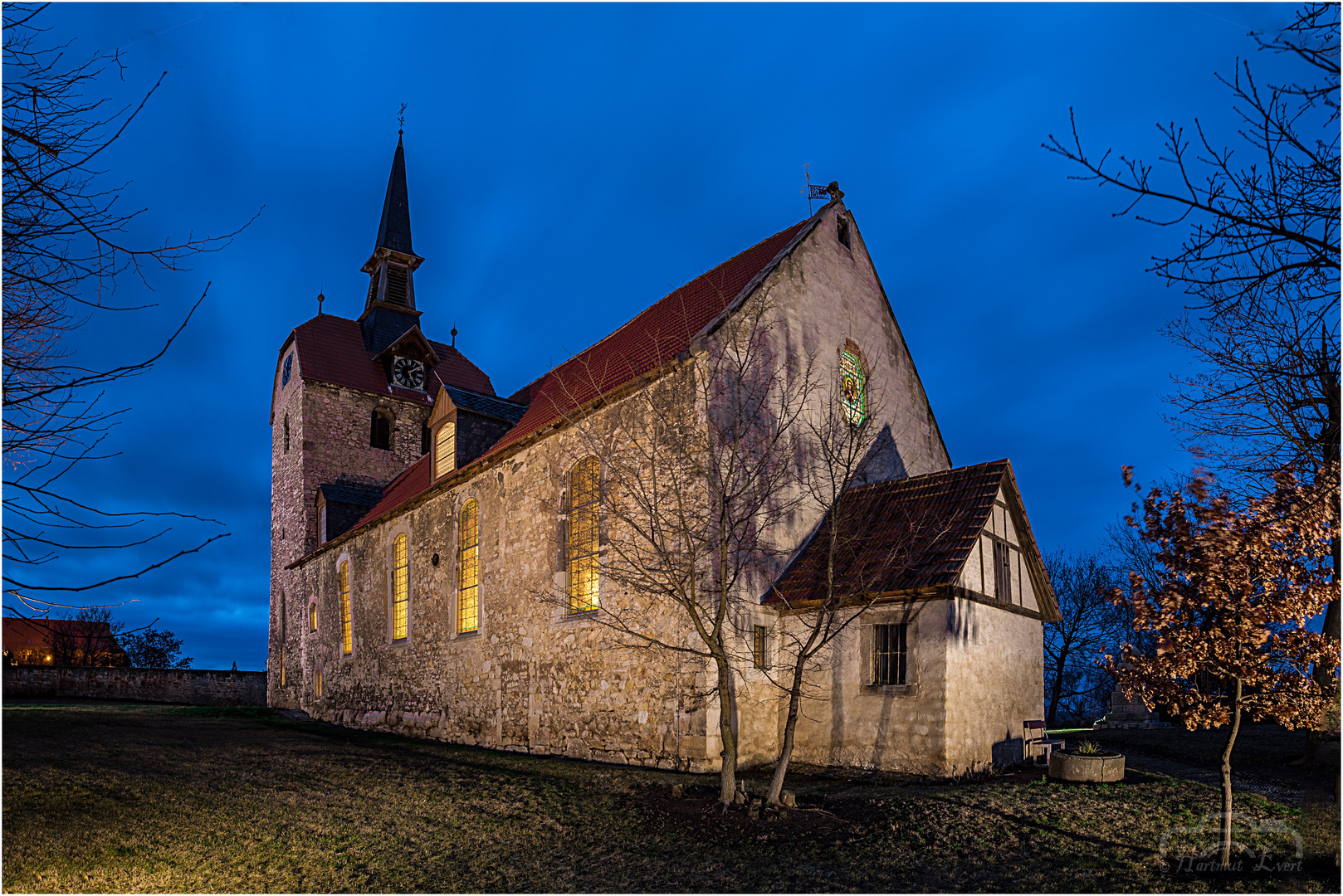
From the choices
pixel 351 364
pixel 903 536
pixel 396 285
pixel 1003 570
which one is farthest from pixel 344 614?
pixel 1003 570

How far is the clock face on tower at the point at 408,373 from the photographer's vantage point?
34250 millimetres

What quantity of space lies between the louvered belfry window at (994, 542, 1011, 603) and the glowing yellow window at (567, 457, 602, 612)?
715cm

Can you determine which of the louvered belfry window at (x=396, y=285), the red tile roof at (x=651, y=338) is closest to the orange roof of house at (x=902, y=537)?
the red tile roof at (x=651, y=338)

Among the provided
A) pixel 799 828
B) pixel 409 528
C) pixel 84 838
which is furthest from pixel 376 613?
pixel 799 828

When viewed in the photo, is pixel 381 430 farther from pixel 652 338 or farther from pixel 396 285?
pixel 652 338

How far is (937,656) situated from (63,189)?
12.0 meters

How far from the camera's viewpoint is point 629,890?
738 cm

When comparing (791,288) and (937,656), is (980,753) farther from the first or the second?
(791,288)

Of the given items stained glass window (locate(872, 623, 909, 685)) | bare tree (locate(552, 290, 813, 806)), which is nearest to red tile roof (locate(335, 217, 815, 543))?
bare tree (locate(552, 290, 813, 806))

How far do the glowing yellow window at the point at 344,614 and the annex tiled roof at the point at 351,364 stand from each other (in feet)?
28.0

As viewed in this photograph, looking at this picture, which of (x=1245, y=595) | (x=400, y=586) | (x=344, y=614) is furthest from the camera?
(x=344, y=614)

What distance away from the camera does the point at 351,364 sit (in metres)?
33.4

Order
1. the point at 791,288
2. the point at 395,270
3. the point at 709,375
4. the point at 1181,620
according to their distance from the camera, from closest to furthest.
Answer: the point at 1181,620, the point at 709,375, the point at 791,288, the point at 395,270

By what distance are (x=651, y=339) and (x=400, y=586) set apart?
10.9m
